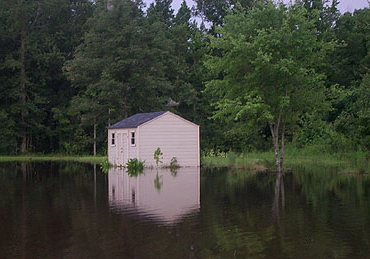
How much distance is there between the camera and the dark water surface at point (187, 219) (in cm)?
953

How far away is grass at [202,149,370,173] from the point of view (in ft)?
91.1

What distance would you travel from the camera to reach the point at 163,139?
1224 inches

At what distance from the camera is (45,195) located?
18094 millimetres

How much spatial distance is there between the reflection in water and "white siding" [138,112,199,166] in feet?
16.3

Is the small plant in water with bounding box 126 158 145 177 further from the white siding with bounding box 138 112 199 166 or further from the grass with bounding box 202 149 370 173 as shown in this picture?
the grass with bounding box 202 149 370 173

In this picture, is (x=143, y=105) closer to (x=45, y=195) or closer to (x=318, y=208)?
(x=45, y=195)

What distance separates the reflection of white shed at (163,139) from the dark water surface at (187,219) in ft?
28.9

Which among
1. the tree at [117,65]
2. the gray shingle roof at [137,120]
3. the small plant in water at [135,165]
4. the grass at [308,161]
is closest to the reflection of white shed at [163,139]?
the gray shingle roof at [137,120]

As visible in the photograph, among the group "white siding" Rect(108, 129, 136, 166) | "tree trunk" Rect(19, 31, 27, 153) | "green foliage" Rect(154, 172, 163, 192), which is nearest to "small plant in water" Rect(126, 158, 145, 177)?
"white siding" Rect(108, 129, 136, 166)

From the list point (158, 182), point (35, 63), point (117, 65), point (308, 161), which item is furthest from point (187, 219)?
point (35, 63)

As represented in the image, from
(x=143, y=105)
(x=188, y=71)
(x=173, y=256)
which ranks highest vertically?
(x=188, y=71)

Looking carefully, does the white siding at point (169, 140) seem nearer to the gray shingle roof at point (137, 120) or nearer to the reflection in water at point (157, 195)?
the gray shingle roof at point (137, 120)

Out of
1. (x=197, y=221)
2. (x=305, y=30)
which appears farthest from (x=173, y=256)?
(x=305, y=30)

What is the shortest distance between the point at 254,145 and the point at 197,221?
32.2 m
